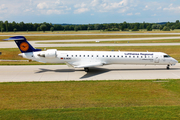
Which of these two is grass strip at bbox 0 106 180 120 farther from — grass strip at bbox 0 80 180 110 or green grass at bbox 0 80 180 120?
grass strip at bbox 0 80 180 110

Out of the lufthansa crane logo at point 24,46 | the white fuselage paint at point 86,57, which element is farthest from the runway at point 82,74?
the lufthansa crane logo at point 24,46

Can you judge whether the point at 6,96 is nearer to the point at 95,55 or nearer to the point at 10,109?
the point at 10,109

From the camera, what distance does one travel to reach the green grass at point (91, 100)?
11969mm

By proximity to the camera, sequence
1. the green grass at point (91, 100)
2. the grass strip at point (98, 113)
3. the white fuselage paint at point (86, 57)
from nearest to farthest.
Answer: the grass strip at point (98, 113) → the green grass at point (91, 100) → the white fuselage paint at point (86, 57)

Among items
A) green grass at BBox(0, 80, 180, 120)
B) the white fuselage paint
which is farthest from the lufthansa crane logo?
green grass at BBox(0, 80, 180, 120)

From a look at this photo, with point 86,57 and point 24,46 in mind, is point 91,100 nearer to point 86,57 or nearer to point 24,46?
point 86,57

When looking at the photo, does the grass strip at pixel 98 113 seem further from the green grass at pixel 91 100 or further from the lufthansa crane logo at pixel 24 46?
the lufthansa crane logo at pixel 24 46

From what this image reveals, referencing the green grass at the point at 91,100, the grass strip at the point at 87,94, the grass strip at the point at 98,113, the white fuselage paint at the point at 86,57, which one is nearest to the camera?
the grass strip at the point at 98,113

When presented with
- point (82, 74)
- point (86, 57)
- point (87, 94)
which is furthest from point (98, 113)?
point (86, 57)

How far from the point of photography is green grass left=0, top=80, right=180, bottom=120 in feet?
39.3

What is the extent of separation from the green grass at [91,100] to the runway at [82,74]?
2276 mm

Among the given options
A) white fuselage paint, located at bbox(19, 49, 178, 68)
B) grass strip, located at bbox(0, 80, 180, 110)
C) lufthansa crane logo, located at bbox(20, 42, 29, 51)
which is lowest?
grass strip, located at bbox(0, 80, 180, 110)

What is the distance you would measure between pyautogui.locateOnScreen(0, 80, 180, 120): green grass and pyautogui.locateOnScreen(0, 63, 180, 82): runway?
2276 millimetres

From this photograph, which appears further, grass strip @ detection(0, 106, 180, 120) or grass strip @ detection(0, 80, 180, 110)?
grass strip @ detection(0, 80, 180, 110)
